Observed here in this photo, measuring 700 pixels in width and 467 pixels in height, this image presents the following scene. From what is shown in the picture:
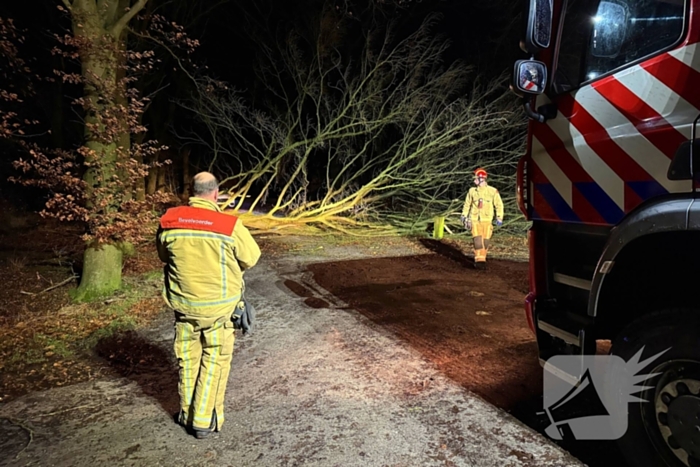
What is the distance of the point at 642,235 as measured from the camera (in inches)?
83.1

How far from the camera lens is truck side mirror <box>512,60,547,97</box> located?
8.47 ft

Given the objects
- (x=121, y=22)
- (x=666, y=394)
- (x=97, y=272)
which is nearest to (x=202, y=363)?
(x=666, y=394)

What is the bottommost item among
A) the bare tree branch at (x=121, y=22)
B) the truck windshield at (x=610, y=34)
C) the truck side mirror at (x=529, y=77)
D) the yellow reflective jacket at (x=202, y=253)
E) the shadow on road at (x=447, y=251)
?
the shadow on road at (x=447, y=251)

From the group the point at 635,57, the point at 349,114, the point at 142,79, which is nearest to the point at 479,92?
the point at 349,114

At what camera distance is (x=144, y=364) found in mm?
3965

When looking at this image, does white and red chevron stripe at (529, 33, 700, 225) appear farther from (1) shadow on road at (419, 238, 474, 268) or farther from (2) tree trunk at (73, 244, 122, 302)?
(1) shadow on road at (419, 238, 474, 268)

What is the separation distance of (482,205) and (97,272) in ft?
19.4

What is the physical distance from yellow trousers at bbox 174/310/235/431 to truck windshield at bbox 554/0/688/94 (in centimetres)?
255

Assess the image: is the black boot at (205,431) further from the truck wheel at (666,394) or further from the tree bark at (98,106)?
the tree bark at (98,106)

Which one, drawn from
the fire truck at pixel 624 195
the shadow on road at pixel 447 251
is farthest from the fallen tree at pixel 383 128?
the fire truck at pixel 624 195

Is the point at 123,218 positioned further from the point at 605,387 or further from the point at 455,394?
the point at 605,387

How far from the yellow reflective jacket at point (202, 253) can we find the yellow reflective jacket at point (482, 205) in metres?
5.76

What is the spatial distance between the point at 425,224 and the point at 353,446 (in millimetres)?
9942

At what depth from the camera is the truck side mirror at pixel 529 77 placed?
2.58 m
